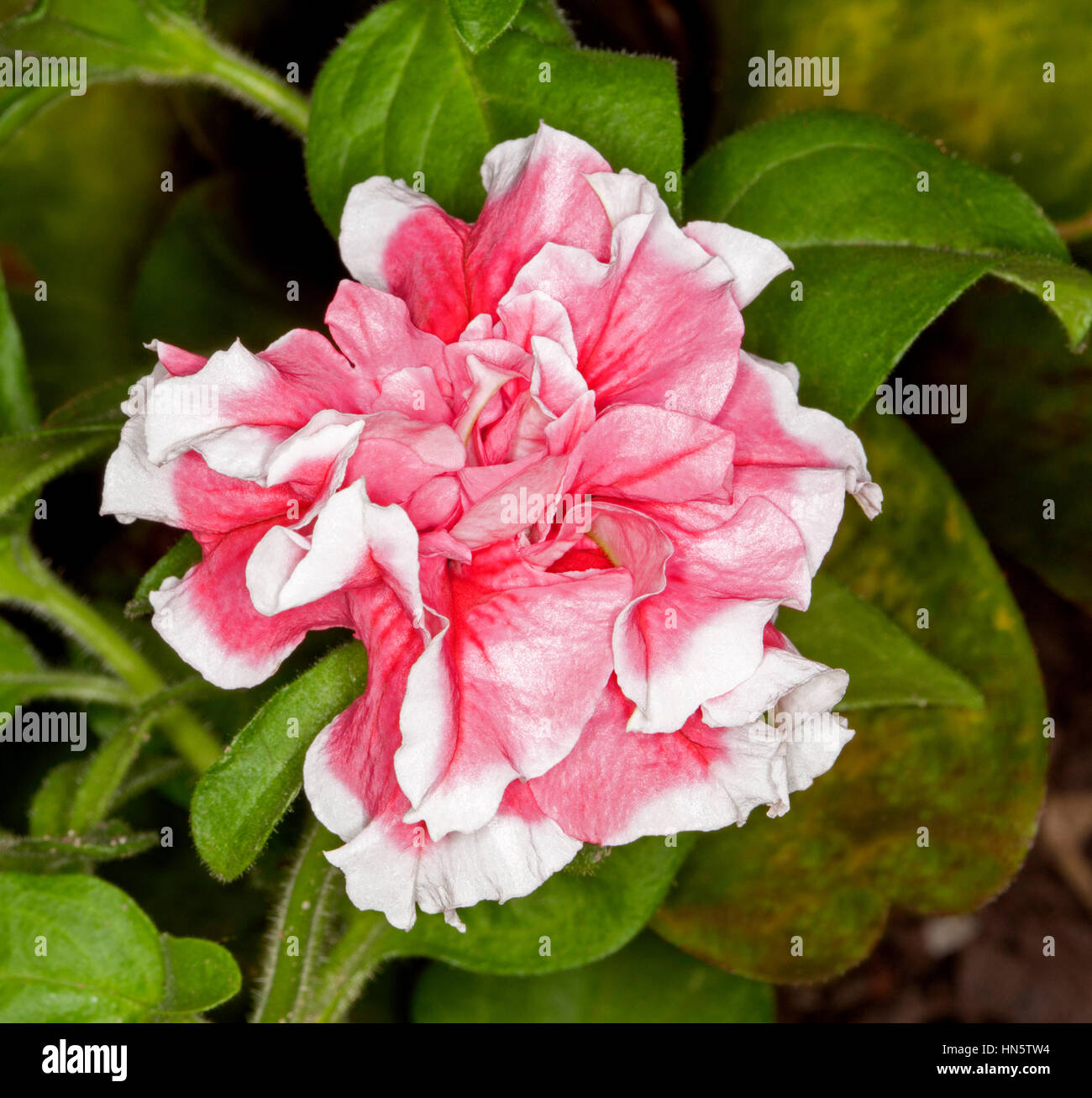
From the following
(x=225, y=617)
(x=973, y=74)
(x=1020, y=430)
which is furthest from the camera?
(x=1020, y=430)

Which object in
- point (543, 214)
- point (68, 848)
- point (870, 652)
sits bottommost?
point (68, 848)

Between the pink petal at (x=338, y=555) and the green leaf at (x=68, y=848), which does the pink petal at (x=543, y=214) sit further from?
the green leaf at (x=68, y=848)

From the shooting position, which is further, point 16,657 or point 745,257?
point 16,657

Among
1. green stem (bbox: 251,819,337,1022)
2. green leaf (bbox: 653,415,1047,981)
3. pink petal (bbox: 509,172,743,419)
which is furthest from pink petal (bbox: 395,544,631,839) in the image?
green leaf (bbox: 653,415,1047,981)

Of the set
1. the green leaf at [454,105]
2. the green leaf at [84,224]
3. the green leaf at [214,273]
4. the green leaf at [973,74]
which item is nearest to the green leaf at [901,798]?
the green leaf at [973,74]

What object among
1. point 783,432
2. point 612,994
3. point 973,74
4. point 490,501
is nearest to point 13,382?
point 490,501

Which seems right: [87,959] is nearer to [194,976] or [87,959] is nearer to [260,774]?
[194,976]

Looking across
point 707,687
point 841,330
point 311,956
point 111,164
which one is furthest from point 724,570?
point 111,164
